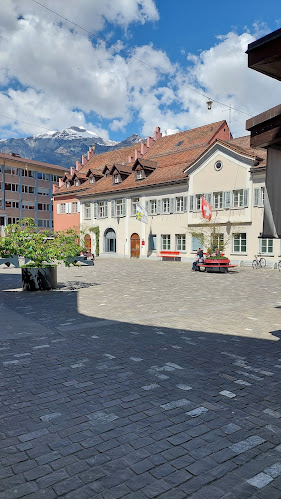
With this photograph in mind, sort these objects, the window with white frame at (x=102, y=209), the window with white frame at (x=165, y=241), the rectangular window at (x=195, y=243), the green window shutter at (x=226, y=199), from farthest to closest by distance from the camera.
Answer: the window with white frame at (x=102, y=209) → the window with white frame at (x=165, y=241) → the rectangular window at (x=195, y=243) → the green window shutter at (x=226, y=199)

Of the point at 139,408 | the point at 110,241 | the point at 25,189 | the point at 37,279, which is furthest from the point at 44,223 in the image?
the point at 139,408

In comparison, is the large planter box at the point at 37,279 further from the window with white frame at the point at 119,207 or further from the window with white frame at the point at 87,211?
the window with white frame at the point at 87,211

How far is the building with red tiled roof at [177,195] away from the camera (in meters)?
27.8

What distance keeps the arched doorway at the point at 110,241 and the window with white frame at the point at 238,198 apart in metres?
15.0

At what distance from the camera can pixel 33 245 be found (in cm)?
1262

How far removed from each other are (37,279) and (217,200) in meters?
20.3

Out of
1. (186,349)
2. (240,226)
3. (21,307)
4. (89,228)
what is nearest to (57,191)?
(89,228)


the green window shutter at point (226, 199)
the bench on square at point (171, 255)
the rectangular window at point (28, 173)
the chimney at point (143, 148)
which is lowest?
the bench on square at point (171, 255)

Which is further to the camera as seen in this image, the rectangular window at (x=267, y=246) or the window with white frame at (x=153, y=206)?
the window with white frame at (x=153, y=206)

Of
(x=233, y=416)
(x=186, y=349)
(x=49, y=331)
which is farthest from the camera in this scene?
(x=49, y=331)

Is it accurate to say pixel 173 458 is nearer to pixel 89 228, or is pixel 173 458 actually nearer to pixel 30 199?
pixel 89 228

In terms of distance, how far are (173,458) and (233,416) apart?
102 centimetres

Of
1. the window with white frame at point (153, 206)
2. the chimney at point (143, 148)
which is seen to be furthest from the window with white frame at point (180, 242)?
the chimney at point (143, 148)

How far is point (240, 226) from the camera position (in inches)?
1109
